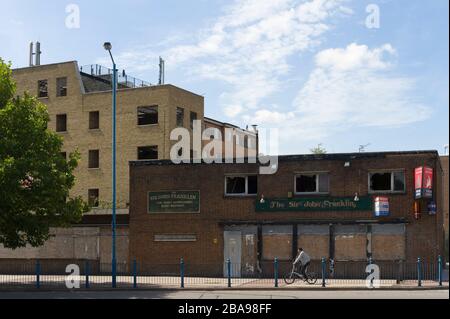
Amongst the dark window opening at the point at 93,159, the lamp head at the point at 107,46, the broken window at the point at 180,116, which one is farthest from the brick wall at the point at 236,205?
the dark window opening at the point at 93,159

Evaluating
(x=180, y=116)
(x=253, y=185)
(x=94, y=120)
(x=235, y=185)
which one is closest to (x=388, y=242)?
(x=253, y=185)

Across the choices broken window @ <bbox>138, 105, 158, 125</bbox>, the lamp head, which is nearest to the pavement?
the lamp head

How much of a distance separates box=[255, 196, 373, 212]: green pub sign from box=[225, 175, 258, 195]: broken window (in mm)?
854

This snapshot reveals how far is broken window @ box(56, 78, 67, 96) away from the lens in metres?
55.9

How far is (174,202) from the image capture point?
120ft

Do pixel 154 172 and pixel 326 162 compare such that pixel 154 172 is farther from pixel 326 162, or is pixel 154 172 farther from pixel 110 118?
pixel 110 118

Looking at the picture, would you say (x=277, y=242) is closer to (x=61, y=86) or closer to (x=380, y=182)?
(x=380, y=182)

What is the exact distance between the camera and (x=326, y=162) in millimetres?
34312

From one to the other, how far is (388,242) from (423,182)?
343cm

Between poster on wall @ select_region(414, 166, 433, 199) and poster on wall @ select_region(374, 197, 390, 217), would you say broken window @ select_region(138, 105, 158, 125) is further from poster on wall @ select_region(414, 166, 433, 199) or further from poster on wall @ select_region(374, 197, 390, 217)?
poster on wall @ select_region(414, 166, 433, 199)

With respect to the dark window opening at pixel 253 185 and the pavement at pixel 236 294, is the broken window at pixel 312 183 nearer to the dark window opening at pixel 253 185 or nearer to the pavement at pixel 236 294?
the dark window opening at pixel 253 185

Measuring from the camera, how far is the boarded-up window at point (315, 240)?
34.0m

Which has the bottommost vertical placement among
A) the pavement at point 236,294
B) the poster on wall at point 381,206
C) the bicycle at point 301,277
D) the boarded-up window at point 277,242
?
the pavement at point 236,294

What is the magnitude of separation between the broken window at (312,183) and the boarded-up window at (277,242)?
205cm
